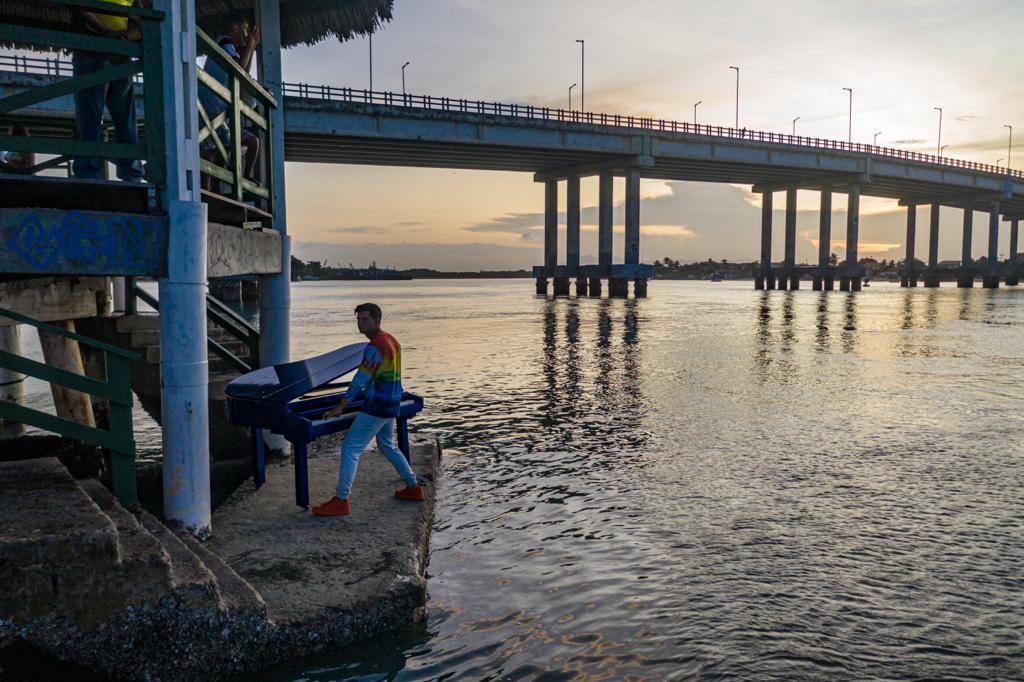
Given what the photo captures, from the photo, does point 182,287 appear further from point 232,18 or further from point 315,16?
point 315,16

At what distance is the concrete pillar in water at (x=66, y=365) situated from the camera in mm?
8398

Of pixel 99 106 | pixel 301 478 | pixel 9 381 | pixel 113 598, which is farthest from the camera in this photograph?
pixel 9 381

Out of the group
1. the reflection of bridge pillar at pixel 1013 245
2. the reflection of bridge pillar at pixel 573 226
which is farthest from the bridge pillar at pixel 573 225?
the reflection of bridge pillar at pixel 1013 245

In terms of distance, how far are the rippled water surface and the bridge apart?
3140 cm

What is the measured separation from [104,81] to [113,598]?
3006 millimetres

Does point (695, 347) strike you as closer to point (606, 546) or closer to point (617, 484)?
point (617, 484)

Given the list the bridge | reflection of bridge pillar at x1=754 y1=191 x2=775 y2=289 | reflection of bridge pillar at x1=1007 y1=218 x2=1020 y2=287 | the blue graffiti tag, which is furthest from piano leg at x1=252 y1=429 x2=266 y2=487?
reflection of bridge pillar at x1=1007 y1=218 x2=1020 y2=287

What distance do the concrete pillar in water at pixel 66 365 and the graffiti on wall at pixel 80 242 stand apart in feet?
15.1

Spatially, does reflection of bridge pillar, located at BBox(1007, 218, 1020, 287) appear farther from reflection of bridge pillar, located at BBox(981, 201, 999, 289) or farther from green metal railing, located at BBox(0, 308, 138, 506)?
green metal railing, located at BBox(0, 308, 138, 506)

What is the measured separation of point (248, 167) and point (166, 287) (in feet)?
10.8

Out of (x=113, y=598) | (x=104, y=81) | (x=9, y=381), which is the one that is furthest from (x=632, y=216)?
(x=113, y=598)

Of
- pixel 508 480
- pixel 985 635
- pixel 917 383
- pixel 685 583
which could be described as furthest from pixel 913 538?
pixel 917 383

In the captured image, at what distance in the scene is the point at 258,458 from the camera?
629cm

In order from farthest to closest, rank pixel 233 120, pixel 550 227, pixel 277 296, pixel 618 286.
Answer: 1. pixel 550 227
2. pixel 618 286
3. pixel 277 296
4. pixel 233 120
